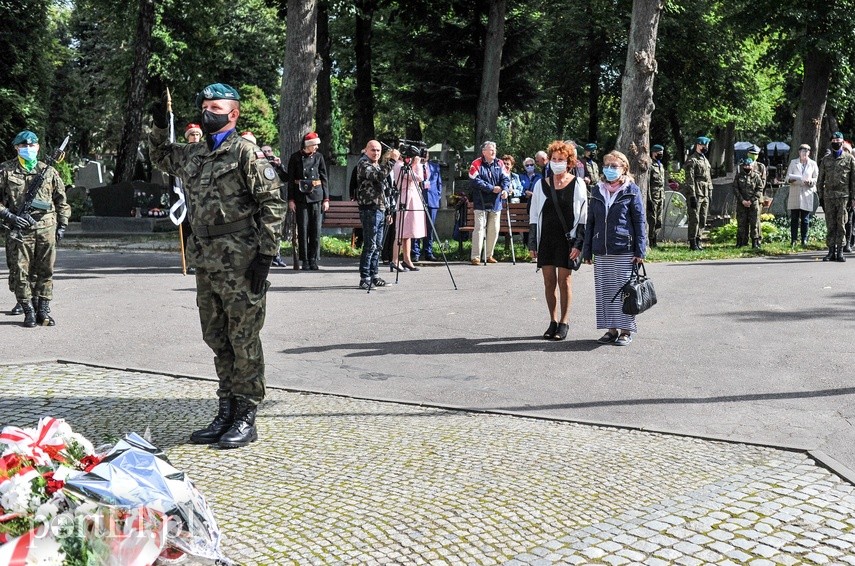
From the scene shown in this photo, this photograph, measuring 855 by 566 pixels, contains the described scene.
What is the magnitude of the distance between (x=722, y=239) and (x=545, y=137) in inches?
466

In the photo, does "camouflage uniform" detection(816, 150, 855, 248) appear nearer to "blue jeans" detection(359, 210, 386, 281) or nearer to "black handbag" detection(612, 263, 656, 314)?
"blue jeans" detection(359, 210, 386, 281)

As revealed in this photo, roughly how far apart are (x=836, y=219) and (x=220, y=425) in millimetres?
13834

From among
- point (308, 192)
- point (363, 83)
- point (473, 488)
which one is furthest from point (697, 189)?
point (473, 488)

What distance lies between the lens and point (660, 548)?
184 inches

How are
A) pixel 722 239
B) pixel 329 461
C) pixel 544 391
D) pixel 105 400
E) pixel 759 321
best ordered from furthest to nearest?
pixel 722 239 → pixel 759 321 → pixel 544 391 → pixel 105 400 → pixel 329 461

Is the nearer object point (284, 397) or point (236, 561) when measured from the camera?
point (236, 561)

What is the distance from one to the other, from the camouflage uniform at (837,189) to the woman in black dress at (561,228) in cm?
841

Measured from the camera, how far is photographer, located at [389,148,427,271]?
15678mm

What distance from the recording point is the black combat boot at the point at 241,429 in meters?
6.38

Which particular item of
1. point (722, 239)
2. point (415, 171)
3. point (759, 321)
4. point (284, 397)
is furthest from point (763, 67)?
point (284, 397)

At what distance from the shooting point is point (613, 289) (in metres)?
10.2

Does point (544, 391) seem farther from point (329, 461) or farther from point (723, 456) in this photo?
point (329, 461)

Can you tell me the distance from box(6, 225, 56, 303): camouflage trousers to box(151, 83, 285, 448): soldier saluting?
208 inches

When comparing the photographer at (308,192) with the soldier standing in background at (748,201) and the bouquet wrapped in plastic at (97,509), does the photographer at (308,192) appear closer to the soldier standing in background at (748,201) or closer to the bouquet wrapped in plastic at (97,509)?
the soldier standing in background at (748,201)
